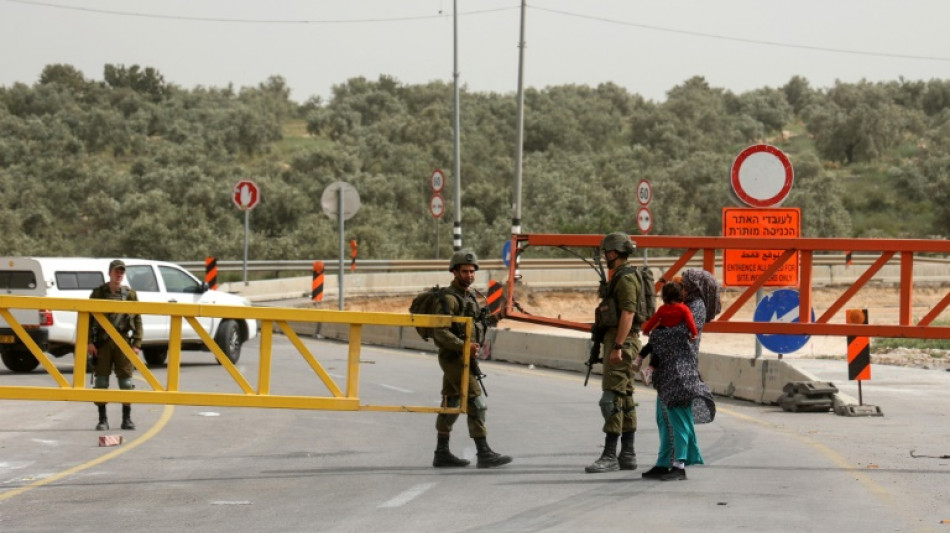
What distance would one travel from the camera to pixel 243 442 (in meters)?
14.6

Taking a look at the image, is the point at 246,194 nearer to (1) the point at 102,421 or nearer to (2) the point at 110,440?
(1) the point at 102,421

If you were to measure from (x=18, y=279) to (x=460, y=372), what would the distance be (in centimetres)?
1183

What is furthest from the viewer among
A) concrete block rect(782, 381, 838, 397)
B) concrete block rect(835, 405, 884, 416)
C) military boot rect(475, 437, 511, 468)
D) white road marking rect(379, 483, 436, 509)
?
concrete block rect(782, 381, 838, 397)

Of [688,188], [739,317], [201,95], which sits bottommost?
[739,317]

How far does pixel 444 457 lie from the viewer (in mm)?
12391

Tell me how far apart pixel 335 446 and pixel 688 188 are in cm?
6414

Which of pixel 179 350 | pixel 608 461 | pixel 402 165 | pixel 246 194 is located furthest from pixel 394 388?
pixel 402 165

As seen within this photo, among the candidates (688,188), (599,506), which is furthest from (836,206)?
(599,506)

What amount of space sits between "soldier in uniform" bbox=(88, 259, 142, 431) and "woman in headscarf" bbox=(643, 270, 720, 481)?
5.66 metres

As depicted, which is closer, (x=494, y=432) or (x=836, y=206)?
(x=494, y=432)

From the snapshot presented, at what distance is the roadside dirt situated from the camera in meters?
26.8

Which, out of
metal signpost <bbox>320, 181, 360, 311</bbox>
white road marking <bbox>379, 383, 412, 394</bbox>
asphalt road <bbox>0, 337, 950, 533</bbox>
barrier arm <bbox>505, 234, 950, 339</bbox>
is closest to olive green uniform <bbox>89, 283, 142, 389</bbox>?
asphalt road <bbox>0, 337, 950, 533</bbox>

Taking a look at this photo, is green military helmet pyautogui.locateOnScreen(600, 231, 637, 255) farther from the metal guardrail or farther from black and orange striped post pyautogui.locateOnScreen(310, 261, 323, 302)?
the metal guardrail

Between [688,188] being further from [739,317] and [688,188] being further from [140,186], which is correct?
[739,317]
